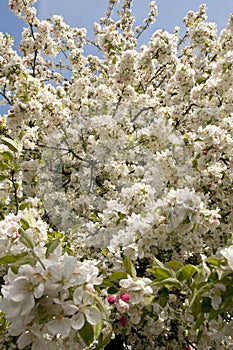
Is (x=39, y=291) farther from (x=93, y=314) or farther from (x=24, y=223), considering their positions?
(x=24, y=223)

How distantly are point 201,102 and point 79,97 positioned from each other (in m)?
2.64

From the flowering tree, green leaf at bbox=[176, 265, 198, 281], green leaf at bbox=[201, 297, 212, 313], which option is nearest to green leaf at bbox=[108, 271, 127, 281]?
the flowering tree

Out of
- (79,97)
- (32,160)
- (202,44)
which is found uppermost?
(202,44)

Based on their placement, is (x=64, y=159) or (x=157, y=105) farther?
(x=157, y=105)

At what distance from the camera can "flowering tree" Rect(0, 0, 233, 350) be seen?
1412 mm

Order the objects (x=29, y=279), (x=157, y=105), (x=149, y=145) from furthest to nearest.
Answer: (x=157, y=105) < (x=149, y=145) < (x=29, y=279)

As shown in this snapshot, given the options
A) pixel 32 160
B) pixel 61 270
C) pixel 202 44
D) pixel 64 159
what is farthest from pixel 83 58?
pixel 61 270

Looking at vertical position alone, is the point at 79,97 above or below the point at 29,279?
above

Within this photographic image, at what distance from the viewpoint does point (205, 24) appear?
272 inches

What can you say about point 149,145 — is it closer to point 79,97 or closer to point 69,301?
point 79,97

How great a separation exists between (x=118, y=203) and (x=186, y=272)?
6.88 feet

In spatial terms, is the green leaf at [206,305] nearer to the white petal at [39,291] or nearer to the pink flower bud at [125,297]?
the pink flower bud at [125,297]

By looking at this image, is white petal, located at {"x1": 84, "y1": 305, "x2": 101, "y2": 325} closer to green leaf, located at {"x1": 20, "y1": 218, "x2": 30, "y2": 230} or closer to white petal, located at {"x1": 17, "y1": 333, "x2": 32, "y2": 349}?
white petal, located at {"x1": 17, "y1": 333, "x2": 32, "y2": 349}

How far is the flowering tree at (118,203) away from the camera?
4.63 feet
